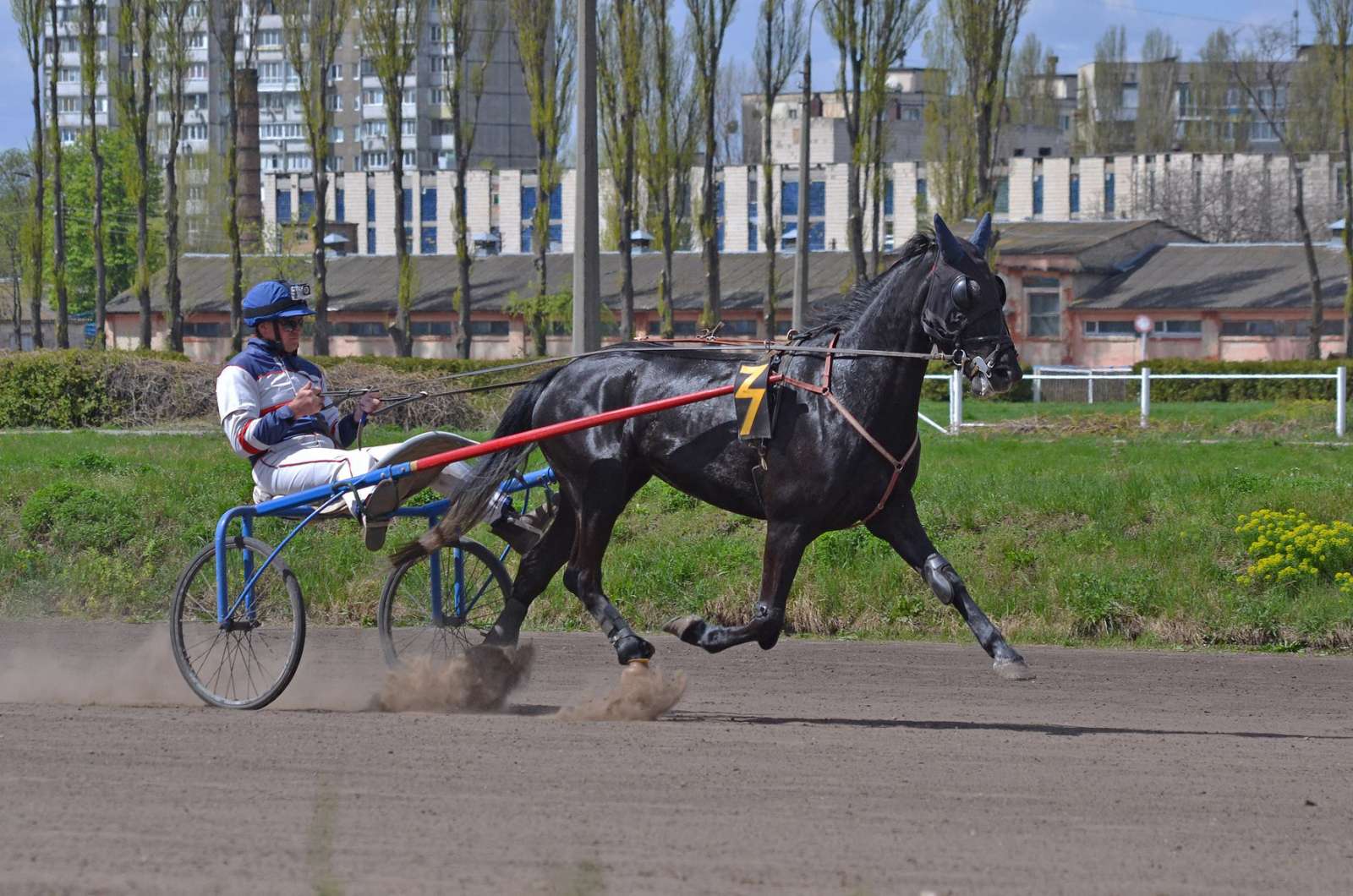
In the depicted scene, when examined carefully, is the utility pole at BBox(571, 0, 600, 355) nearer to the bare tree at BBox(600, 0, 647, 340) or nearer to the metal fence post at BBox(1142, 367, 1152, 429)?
the metal fence post at BBox(1142, 367, 1152, 429)

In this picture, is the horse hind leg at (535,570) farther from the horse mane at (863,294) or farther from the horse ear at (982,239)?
the horse ear at (982,239)

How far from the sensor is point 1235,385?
31.1 meters

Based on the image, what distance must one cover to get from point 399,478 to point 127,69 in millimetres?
40451

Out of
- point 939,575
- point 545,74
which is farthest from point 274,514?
point 545,74

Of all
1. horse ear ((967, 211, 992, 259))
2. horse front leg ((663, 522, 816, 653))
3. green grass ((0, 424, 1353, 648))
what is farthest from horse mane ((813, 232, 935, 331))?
green grass ((0, 424, 1353, 648))

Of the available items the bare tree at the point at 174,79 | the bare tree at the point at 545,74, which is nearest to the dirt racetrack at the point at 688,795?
the bare tree at the point at 545,74

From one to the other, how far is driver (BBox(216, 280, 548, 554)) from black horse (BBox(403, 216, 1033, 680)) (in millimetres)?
539

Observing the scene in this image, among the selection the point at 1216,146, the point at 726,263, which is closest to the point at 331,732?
the point at 726,263

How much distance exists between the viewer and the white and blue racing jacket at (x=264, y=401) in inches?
293

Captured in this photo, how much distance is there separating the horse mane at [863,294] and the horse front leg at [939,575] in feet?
2.61

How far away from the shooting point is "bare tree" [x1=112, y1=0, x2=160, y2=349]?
4259cm

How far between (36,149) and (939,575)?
45.4 metres

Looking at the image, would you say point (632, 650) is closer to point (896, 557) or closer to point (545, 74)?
point (896, 557)

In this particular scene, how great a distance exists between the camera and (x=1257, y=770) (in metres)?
5.92
